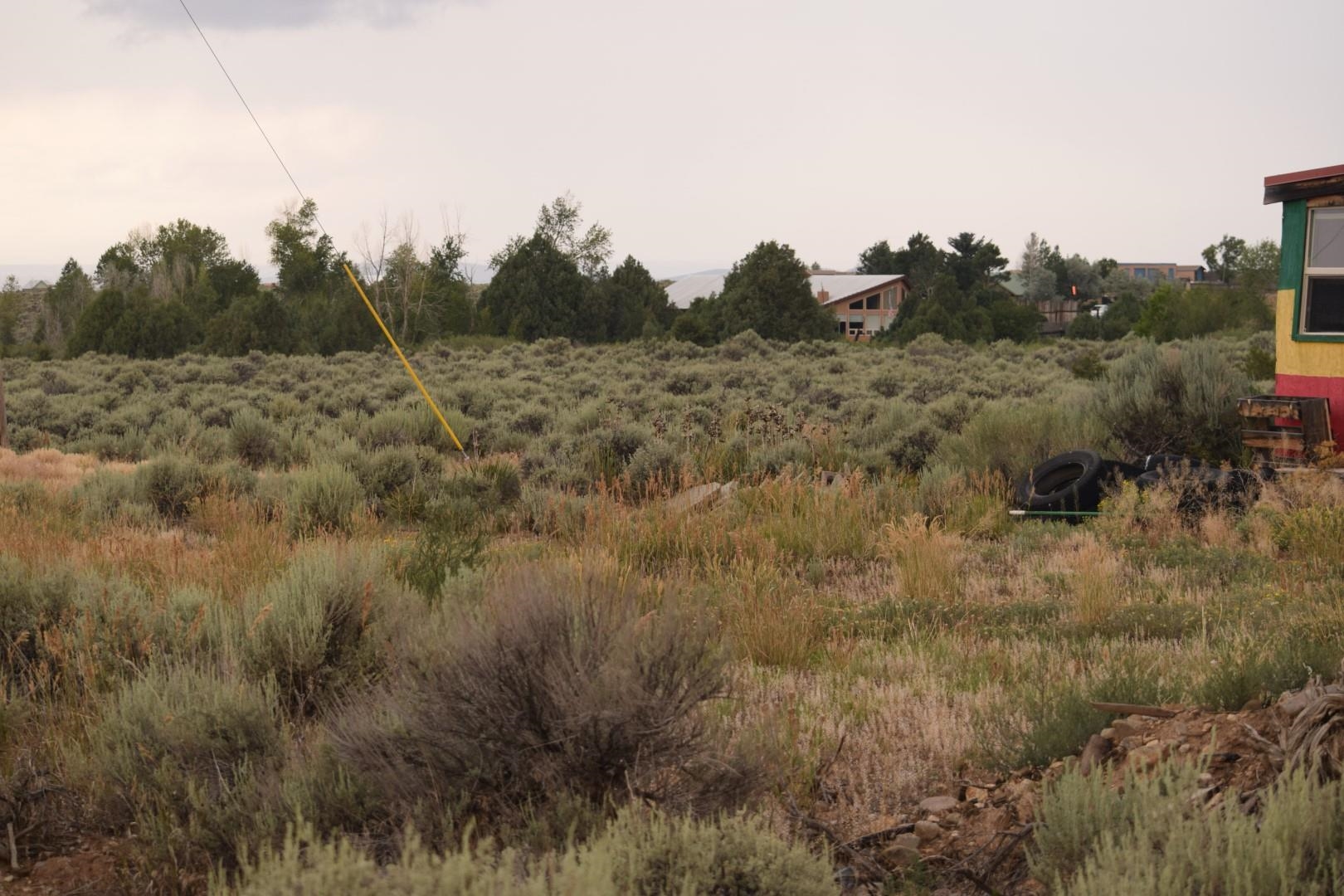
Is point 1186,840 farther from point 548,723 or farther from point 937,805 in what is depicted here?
point 548,723

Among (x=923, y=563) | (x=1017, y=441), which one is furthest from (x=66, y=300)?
(x=923, y=563)

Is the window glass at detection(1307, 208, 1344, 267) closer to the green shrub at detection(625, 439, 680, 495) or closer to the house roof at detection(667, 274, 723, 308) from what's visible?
the green shrub at detection(625, 439, 680, 495)

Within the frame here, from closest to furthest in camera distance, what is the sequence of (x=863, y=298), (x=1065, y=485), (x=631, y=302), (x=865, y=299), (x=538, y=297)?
(x=1065, y=485), (x=538, y=297), (x=631, y=302), (x=863, y=298), (x=865, y=299)

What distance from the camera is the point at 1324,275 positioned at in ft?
38.2

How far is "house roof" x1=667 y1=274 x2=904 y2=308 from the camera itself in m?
74.2

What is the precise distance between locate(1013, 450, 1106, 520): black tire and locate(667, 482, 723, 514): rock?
3002mm

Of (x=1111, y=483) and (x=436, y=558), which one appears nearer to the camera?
(x=436, y=558)

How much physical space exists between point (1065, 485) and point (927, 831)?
843 cm

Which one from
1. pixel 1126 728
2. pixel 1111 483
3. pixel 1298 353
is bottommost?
pixel 1126 728

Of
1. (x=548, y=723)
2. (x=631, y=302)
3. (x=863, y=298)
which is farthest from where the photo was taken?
(x=863, y=298)

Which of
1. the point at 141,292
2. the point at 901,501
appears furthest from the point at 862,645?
the point at 141,292

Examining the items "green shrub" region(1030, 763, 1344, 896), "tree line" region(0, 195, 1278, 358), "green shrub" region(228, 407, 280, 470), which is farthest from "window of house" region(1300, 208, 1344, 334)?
"tree line" region(0, 195, 1278, 358)

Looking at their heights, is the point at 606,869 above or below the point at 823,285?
below

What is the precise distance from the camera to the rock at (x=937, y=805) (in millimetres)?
4477
